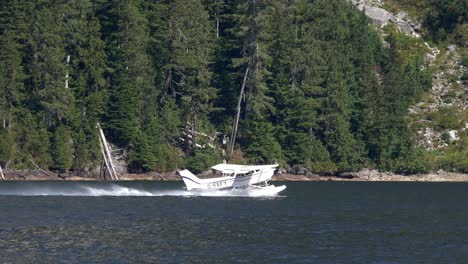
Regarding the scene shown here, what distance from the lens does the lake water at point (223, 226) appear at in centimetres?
4459

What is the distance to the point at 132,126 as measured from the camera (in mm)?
106688

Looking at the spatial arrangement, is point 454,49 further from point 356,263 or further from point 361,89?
point 356,263

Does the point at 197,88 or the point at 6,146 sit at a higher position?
the point at 197,88

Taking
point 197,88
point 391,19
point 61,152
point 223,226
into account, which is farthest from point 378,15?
point 223,226

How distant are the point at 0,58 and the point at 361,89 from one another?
143 feet

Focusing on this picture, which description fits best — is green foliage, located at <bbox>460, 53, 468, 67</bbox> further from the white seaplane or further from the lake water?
the white seaplane

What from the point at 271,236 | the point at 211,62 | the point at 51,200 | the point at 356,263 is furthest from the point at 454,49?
the point at 356,263

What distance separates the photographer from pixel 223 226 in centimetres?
5694

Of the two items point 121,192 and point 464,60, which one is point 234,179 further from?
point 464,60

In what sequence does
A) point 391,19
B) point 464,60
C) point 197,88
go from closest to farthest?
point 197,88 → point 464,60 → point 391,19

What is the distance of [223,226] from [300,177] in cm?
5602

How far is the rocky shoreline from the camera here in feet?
327

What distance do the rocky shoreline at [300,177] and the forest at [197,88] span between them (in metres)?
0.97

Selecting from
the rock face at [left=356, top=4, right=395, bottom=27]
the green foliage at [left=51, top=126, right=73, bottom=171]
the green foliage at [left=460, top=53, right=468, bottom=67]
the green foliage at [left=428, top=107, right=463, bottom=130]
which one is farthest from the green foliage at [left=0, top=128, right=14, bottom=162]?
the green foliage at [left=460, top=53, right=468, bottom=67]
